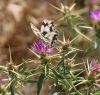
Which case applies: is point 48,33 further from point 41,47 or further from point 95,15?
point 95,15

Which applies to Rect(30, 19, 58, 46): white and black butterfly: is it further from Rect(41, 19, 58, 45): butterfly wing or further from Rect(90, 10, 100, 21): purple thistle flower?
Rect(90, 10, 100, 21): purple thistle flower

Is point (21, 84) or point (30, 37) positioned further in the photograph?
point (30, 37)

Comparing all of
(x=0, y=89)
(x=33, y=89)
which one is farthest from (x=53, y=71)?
(x=33, y=89)

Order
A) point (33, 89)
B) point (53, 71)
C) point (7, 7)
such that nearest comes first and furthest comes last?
1. point (53, 71)
2. point (33, 89)
3. point (7, 7)

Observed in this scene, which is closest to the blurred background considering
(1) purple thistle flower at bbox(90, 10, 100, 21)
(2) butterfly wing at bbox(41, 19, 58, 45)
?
(1) purple thistle flower at bbox(90, 10, 100, 21)

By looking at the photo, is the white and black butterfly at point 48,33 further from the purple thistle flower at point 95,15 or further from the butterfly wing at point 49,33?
the purple thistle flower at point 95,15

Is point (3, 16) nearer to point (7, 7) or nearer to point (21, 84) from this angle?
point (7, 7)

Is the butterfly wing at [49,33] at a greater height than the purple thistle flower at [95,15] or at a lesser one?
lesser

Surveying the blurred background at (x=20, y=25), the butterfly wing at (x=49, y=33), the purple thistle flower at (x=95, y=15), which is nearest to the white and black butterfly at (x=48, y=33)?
the butterfly wing at (x=49, y=33)
